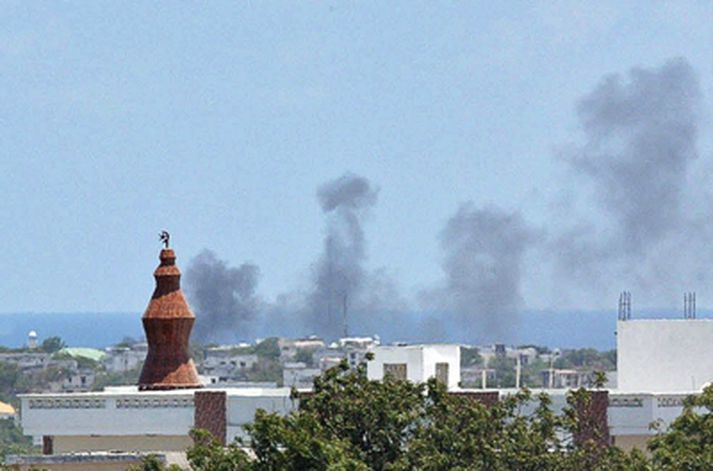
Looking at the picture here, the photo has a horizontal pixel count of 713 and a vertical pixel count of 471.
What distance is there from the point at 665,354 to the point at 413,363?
5.63 metres

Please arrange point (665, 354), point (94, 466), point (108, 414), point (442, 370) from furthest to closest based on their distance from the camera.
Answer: point (442, 370) → point (665, 354) → point (108, 414) → point (94, 466)

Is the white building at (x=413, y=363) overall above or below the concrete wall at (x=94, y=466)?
above

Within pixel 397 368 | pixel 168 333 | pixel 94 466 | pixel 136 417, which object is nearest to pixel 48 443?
pixel 136 417

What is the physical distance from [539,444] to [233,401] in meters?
15.1

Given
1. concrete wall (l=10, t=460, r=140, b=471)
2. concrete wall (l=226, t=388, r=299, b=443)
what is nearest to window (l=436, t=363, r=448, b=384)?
concrete wall (l=226, t=388, r=299, b=443)

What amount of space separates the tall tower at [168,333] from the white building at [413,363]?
4106 mm

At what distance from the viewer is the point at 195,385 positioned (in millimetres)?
61688

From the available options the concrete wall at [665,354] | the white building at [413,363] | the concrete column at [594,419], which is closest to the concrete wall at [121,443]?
the white building at [413,363]

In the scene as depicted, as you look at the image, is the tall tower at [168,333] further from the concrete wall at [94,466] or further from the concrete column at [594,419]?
the concrete wall at [94,466]

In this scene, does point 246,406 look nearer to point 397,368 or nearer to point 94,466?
point 397,368

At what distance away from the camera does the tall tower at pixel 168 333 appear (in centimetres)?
6103

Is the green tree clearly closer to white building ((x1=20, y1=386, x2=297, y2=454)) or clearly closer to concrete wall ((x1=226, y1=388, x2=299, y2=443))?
concrete wall ((x1=226, y1=388, x2=299, y2=443))

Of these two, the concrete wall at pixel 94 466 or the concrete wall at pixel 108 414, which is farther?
the concrete wall at pixel 108 414

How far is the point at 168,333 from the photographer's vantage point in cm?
6106
